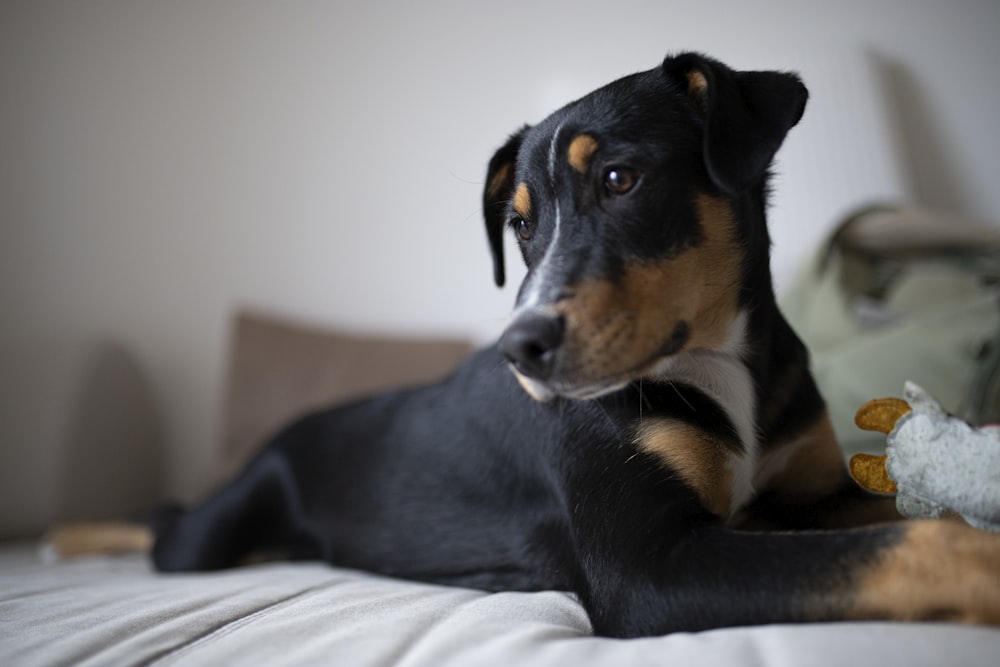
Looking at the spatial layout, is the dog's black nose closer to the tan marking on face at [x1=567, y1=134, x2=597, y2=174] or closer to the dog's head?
the dog's head

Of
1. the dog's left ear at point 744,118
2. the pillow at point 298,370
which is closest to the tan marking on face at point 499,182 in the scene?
the dog's left ear at point 744,118

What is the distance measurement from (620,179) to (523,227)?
27 centimetres

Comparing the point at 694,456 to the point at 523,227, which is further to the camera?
the point at 523,227

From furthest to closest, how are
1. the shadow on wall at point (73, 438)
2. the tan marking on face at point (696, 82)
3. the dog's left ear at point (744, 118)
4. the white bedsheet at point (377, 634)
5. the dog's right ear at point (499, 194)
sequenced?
the shadow on wall at point (73, 438)
the dog's right ear at point (499, 194)
the tan marking on face at point (696, 82)
the dog's left ear at point (744, 118)
the white bedsheet at point (377, 634)

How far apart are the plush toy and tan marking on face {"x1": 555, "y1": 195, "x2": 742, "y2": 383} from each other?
30 centimetres

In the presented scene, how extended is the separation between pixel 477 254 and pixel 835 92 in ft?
5.85

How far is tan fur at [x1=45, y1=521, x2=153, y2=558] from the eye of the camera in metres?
2.46

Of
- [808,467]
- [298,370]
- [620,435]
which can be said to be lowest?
[298,370]

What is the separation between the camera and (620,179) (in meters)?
1.30

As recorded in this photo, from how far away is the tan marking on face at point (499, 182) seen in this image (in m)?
1.72

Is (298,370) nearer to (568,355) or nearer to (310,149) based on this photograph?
(310,149)

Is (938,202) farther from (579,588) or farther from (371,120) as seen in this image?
(579,588)

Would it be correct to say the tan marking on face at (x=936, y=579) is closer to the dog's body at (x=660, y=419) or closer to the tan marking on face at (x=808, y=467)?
the dog's body at (x=660, y=419)

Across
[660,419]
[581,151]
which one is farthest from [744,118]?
[660,419]
